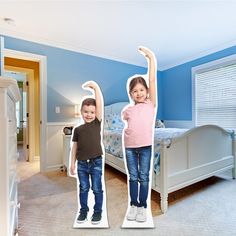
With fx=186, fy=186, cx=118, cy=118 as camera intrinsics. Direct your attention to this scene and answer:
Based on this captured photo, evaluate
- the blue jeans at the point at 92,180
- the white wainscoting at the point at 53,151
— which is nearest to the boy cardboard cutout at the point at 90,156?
the blue jeans at the point at 92,180

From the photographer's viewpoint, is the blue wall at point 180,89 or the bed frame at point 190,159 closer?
the bed frame at point 190,159

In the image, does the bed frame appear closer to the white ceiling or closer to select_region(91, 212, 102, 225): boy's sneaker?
select_region(91, 212, 102, 225): boy's sneaker

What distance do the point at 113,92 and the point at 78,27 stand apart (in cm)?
104

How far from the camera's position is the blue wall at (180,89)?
3.26m

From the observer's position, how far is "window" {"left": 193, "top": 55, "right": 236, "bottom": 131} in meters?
3.11

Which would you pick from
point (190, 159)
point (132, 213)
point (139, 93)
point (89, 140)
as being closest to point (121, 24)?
point (139, 93)

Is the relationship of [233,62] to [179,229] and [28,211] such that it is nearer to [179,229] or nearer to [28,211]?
[179,229]

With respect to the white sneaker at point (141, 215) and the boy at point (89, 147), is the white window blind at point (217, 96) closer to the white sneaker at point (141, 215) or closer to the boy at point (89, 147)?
the white sneaker at point (141, 215)

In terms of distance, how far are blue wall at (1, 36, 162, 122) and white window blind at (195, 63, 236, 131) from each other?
1.97 metres

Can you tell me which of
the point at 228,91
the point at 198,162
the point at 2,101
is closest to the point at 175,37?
the point at 228,91

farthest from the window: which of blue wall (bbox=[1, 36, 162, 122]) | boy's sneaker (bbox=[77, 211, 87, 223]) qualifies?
boy's sneaker (bbox=[77, 211, 87, 223])

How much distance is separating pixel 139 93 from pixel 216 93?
2639 millimetres

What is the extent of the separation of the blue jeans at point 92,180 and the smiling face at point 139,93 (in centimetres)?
49

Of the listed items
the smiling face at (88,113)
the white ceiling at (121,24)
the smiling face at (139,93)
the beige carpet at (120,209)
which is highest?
the white ceiling at (121,24)
